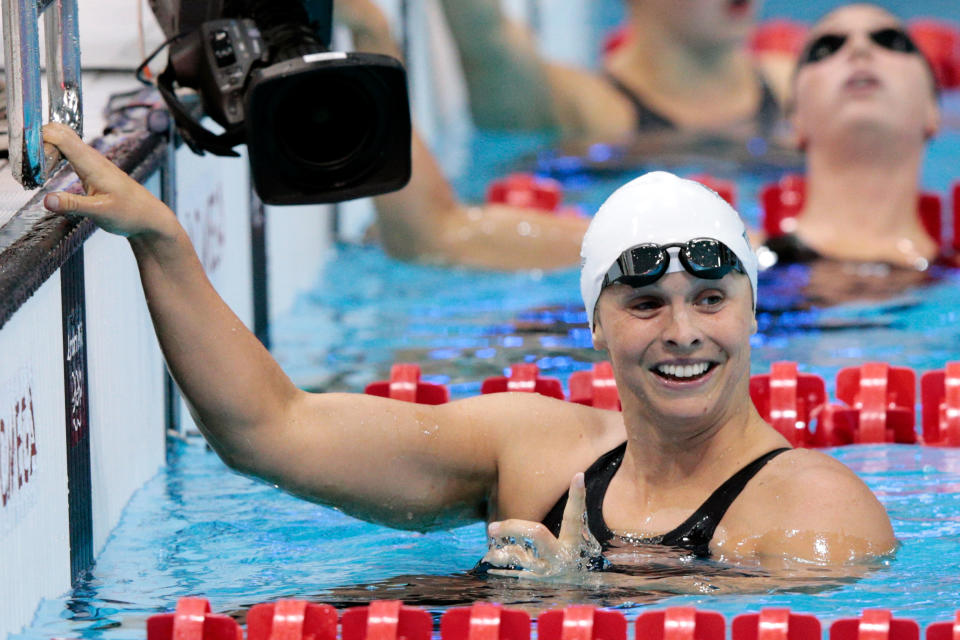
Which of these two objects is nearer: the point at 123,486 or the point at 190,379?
the point at 190,379

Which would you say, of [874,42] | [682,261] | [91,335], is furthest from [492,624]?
[874,42]

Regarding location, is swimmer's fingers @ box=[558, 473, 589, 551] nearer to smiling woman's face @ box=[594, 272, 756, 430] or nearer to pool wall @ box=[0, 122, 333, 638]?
smiling woman's face @ box=[594, 272, 756, 430]

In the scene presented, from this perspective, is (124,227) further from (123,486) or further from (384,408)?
(123,486)

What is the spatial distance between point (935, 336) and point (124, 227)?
2.72 metres

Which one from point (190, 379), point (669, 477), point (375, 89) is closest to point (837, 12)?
point (375, 89)

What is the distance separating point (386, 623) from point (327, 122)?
110 cm

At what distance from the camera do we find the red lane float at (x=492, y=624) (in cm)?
201

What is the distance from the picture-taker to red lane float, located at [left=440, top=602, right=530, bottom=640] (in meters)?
2.01

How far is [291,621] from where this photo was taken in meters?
2.04

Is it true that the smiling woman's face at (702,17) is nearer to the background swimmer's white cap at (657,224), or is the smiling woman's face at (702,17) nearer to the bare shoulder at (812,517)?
the background swimmer's white cap at (657,224)

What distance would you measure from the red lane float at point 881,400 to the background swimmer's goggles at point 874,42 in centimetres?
170

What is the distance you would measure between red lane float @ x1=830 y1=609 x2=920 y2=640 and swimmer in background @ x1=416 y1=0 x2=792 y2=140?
498cm

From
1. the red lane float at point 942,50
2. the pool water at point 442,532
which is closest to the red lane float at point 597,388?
the pool water at point 442,532

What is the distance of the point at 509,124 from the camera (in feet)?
23.7
